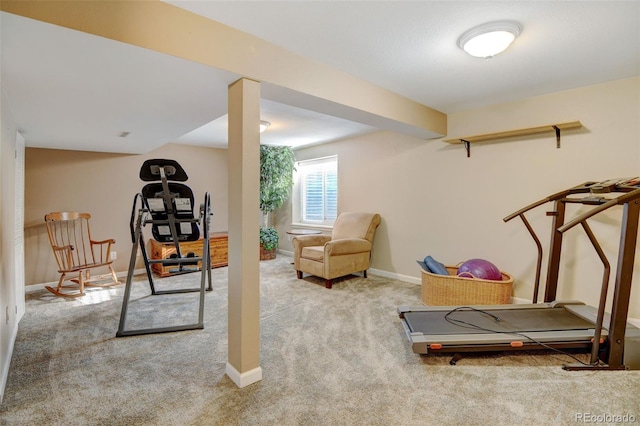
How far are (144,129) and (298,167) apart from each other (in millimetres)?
3245

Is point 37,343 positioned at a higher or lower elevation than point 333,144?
lower

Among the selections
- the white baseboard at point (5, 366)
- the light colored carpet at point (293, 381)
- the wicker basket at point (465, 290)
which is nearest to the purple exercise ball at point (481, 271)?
the wicker basket at point (465, 290)

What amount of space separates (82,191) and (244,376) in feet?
13.2

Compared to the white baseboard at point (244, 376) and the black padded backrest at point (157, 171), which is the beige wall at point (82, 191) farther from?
the white baseboard at point (244, 376)

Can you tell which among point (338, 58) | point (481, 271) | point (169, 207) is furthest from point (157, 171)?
point (481, 271)

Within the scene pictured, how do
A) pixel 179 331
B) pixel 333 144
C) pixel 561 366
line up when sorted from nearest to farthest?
pixel 561 366
pixel 179 331
pixel 333 144

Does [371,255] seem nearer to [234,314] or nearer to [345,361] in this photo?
[345,361]

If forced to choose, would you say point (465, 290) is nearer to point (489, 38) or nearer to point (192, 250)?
point (489, 38)

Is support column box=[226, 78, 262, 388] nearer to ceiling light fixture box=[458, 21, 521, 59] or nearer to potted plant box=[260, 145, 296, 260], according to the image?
ceiling light fixture box=[458, 21, 521, 59]

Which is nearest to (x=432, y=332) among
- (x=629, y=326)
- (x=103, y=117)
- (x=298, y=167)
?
→ (x=629, y=326)

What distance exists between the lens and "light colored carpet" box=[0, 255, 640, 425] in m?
1.61

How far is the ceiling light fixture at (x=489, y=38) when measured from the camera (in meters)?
1.83

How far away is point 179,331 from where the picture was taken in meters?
2.64

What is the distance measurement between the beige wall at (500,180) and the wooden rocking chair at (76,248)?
3.78m
